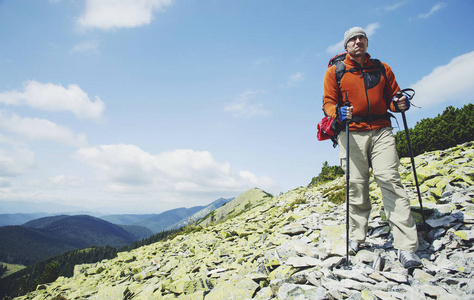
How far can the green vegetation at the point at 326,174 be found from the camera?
22.7 metres

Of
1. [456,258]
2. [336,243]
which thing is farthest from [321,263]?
[456,258]

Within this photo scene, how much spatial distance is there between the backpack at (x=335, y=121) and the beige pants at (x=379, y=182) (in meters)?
0.22

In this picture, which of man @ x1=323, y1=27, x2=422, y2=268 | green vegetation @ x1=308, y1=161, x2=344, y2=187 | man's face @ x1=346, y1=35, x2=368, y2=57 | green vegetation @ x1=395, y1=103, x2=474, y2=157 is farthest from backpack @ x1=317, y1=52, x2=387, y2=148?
green vegetation @ x1=308, y1=161, x2=344, y2=187

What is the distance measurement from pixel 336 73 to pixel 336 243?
4156mm

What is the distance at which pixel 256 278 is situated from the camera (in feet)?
16.6

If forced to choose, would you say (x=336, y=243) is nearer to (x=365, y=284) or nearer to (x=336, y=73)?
(x=365, y=284)

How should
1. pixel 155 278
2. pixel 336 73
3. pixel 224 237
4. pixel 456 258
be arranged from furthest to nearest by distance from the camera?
pixel 224 237, pixel 155 278, pixel 336 73, pixel 456 258

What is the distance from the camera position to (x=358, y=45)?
5078mm

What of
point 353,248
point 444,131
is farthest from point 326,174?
point 353,248

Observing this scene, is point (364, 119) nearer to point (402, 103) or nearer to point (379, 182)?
point (402, 103)

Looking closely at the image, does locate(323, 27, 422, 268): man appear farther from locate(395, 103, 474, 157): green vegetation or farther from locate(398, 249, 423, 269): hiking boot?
locate(395, 103, 474, 157): green vegetation

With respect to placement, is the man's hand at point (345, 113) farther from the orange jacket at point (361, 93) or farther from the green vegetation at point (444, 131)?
the green vegetation at point (444, 131)

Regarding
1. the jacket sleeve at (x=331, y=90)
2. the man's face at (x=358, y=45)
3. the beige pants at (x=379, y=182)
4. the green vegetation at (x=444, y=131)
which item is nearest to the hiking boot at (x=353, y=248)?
the beige pants at (x=379, y=182)

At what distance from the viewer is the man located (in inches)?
191
